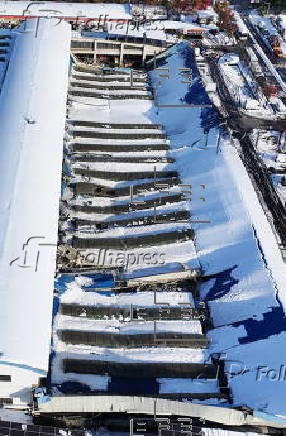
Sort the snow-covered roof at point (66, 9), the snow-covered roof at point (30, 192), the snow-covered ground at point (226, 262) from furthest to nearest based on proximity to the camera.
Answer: the snow-covered roof at point (66, 9)
the snow-covered ground at point (226, 262)
the snow-covered roof at point (30, 192)

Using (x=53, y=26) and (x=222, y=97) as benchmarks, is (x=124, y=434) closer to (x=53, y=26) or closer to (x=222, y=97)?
(x=222, y=97)

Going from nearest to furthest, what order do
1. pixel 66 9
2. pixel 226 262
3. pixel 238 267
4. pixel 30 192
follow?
pixel 238 267
pixel 226 262
pixel 30 192
pixel 66 9

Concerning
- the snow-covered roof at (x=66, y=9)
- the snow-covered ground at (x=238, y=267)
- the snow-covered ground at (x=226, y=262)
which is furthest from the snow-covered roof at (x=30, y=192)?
the snow-covered ground at (x=238, y=267)

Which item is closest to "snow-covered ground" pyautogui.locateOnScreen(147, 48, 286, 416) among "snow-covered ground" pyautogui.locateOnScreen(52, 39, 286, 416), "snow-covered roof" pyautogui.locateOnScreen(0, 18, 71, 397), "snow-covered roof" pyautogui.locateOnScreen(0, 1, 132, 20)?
"snow-covered ground" pyautogui.locateOnScreen(52, 39, 286, 416)

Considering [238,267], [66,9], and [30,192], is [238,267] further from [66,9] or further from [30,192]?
[66,9]

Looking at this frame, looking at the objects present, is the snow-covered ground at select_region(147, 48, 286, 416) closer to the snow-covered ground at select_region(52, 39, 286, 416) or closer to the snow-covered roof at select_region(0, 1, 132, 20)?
the snow-covered ground at select_region(52, 39, 286, 416)

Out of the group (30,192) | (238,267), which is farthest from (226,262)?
(30,192)

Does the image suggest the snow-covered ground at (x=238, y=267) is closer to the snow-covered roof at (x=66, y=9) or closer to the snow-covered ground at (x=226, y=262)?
the snow-covered ground at (x=226, y=262)
